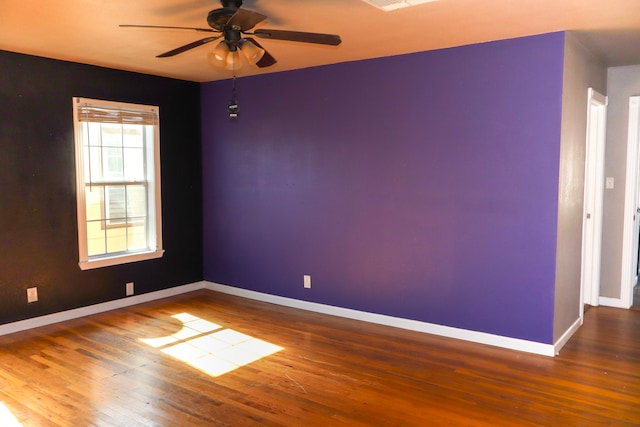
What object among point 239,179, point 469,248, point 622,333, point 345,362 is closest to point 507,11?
point 469,248

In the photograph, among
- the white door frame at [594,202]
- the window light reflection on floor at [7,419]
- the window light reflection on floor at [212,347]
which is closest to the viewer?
the window light reflection on floor at [7,419]

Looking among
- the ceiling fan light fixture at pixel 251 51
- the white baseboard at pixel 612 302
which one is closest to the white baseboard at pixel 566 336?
the white baseboard at pixel 612 302

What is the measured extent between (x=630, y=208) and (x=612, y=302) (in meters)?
0.95

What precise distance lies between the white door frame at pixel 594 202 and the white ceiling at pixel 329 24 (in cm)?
58

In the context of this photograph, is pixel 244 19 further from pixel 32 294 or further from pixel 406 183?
pixel 32 294

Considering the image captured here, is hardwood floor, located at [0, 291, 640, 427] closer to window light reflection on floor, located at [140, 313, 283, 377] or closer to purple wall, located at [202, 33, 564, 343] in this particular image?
window light reflection on floor, located at [140, 313, 283, 377]

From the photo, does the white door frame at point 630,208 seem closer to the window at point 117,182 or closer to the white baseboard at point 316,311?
the white baseboard at point 316,311

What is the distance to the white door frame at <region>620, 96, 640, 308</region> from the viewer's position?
4.93 meters

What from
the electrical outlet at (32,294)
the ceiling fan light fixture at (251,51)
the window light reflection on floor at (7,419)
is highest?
the ceiling fan light fixture at (251,51)

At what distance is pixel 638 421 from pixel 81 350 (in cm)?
376

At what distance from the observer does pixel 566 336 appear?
160 inches

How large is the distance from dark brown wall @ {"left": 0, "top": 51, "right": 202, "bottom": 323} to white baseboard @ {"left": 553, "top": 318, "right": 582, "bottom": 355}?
3.92 metres

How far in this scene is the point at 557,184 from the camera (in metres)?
3.69

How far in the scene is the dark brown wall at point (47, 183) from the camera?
4.31 metres
